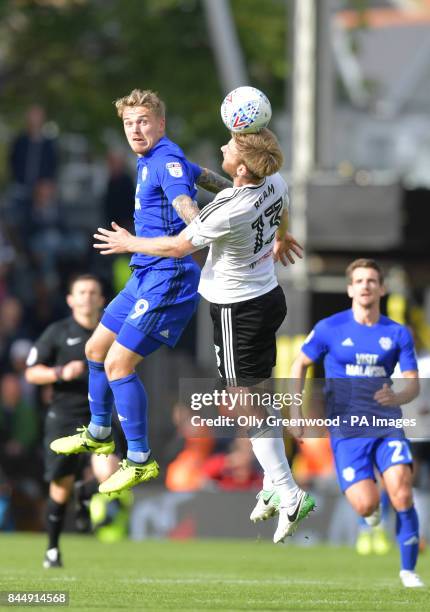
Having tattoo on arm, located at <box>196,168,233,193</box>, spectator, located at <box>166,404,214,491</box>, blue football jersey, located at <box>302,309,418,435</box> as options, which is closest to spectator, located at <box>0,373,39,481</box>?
spectator, located at <box>166,404,214,491</box>

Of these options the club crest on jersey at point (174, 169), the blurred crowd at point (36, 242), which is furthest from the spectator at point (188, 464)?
the club crest on jersey at point (174, 169)

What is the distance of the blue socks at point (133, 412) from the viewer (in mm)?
11234

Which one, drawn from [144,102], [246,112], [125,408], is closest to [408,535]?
[125,408]

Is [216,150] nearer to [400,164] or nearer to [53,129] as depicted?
[53,129]

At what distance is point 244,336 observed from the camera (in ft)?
36.4

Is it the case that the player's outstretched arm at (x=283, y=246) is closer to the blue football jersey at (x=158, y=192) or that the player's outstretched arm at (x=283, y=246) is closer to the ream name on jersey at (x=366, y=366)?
the blue football jersey at (x=158, y=192)

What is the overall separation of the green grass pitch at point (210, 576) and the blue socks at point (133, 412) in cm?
97

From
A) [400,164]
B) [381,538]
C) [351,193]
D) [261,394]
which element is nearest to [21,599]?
[261,394]

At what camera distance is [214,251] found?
1109 centimetres

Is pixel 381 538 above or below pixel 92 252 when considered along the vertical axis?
below

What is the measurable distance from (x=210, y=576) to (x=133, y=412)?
297cm

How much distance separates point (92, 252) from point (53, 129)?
4479 millimetres

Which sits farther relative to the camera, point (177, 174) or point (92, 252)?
point (92, 252)

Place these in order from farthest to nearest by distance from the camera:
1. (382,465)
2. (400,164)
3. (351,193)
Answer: (400,164), (351,193), (382,465)
